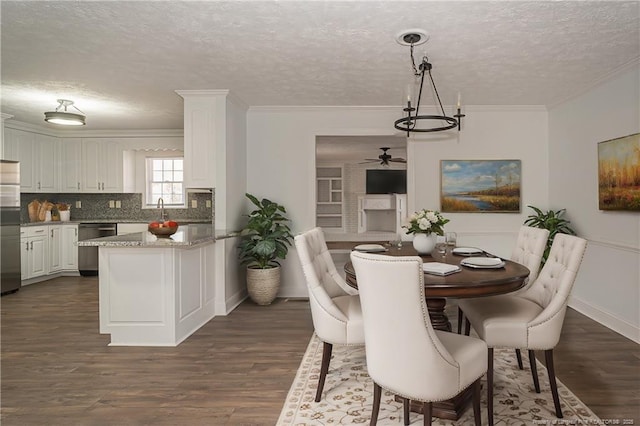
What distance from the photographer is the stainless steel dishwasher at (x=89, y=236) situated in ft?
21.5

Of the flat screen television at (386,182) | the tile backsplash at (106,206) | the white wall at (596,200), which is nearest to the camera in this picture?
the white wall at (596,200)

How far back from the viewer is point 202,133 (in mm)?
4438

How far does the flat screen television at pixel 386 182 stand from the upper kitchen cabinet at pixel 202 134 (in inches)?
265

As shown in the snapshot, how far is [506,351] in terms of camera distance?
3.29m

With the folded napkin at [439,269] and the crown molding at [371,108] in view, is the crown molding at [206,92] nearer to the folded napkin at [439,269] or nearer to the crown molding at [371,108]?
the crown molding at [371,108]

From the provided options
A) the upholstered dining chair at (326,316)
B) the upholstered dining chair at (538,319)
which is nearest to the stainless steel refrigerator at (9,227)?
the upholstered dining chair at (326,316)


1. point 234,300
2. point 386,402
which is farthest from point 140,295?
point 386,402

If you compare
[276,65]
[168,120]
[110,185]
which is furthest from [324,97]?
[110,185]

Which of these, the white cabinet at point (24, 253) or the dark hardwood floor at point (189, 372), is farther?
the white cabinet at point (24, 253)

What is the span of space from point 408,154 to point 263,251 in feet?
7.40

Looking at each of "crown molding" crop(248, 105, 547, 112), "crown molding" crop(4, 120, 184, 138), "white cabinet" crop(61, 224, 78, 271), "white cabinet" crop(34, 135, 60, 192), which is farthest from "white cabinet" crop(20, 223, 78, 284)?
"crown molding" crop(248, 105, 547, 112)

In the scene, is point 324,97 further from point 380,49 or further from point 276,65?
point 380,49

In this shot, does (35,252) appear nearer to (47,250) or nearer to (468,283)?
(47,250)

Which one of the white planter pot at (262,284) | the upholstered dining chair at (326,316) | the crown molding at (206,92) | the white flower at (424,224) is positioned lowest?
the white planter pot at (262,284)
